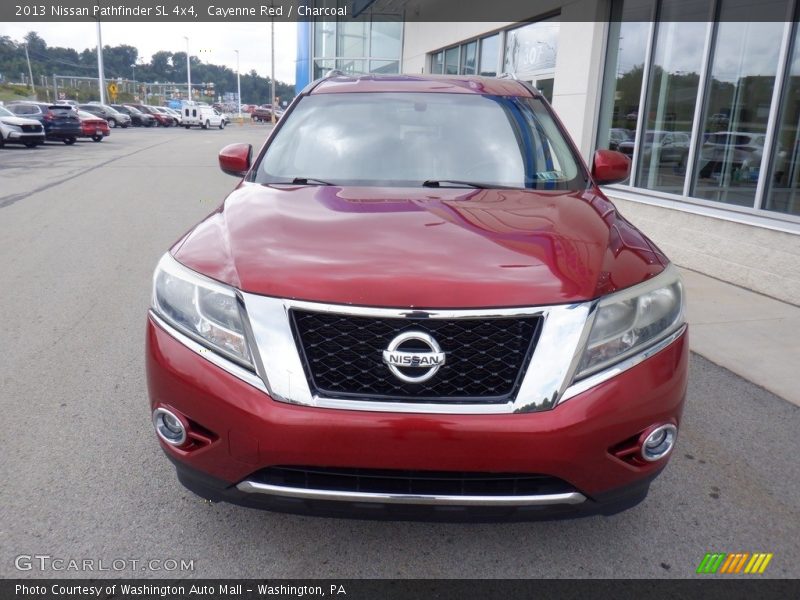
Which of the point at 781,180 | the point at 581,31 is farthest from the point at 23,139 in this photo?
the point at 781,180

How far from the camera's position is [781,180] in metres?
6.94

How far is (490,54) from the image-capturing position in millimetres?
14742

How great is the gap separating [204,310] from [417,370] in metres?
0.77

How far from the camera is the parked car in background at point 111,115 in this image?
146ft

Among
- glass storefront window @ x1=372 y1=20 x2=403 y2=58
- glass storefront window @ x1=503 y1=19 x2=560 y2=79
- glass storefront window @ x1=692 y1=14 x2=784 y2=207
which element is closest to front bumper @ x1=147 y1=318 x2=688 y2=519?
glass storefront window @ x1=692 y1=14 x2=784 y2=207

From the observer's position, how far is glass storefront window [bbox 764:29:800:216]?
679 cm

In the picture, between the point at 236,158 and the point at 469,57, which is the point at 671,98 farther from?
the point at 469,57

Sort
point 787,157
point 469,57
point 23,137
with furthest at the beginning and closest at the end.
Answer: point 23,137
point 469,57
point 787,157

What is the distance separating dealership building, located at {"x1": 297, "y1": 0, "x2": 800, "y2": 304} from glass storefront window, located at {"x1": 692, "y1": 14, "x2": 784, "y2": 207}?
13mm

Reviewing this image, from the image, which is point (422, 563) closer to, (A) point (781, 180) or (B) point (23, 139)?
(A) point (781, 180)

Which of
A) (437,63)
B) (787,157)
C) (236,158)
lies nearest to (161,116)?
(437,63)

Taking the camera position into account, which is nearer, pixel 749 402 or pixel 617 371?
pixel 617 371

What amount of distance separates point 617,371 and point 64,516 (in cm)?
223

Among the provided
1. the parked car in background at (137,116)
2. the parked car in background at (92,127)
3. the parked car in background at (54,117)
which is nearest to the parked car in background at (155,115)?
the parked car in background at (137,116)
